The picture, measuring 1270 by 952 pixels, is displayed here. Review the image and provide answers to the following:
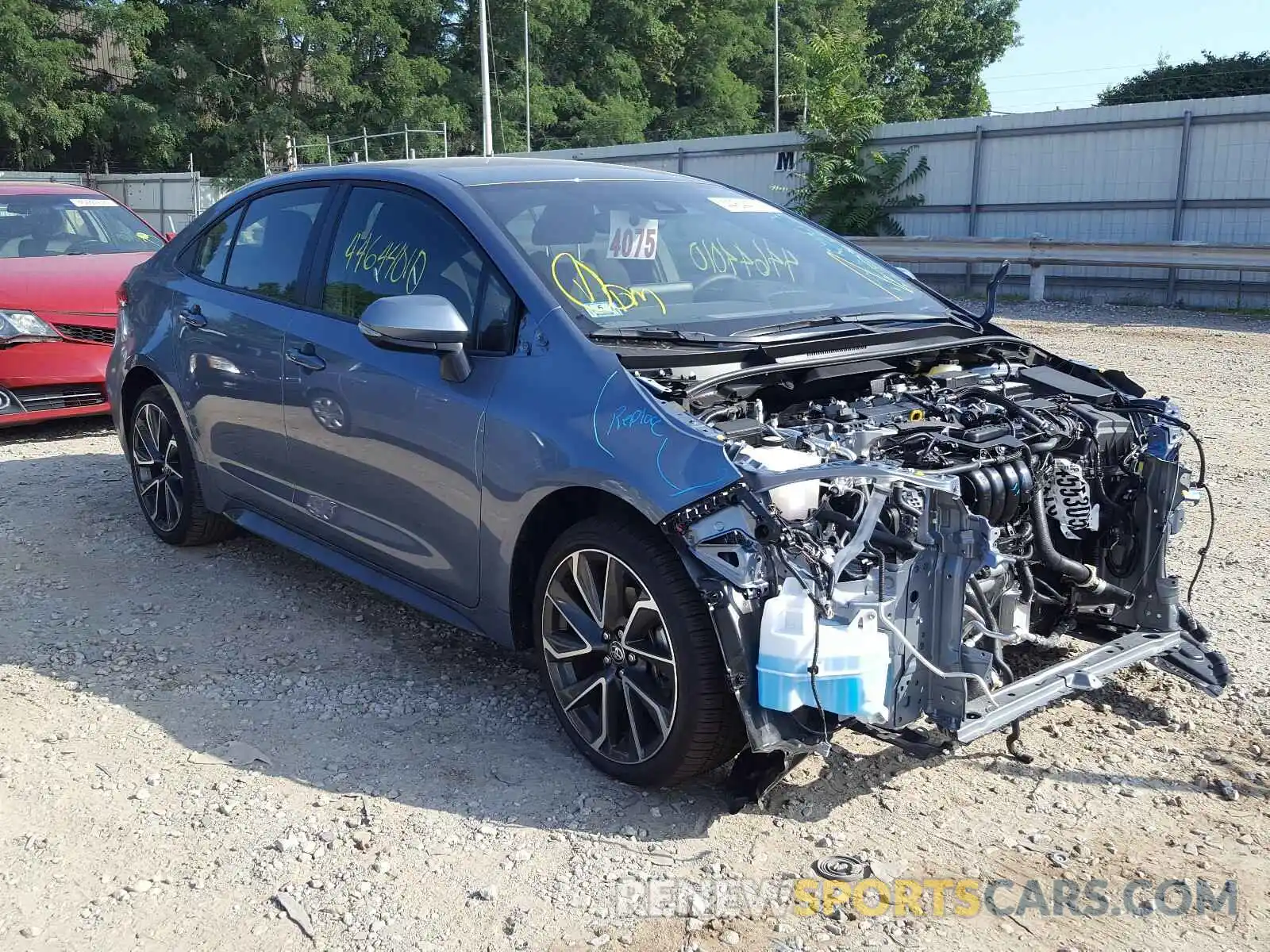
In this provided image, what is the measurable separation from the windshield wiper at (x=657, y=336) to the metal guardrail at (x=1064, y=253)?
11.8 meters

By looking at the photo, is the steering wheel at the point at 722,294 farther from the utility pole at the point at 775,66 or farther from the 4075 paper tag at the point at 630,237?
the utility pole at the point at 775,66

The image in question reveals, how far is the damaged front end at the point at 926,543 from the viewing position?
308 centimetres

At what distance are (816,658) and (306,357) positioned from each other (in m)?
2.46

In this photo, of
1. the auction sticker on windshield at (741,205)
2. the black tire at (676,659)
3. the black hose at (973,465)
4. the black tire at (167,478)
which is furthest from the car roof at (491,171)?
the black hose at (973,465)

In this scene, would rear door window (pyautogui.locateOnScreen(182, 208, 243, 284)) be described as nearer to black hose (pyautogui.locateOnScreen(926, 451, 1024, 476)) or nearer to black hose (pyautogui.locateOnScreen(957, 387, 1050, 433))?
black hose (pyautogui.locateOnScreen(957, 387, 1050, 433))

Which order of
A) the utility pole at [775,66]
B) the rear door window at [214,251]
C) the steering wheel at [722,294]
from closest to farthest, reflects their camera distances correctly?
the steering wheel at [722,294] → the rear door window at [214,251] → the utility pole at [775,66]

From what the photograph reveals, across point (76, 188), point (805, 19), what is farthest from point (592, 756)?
point (805, 19)

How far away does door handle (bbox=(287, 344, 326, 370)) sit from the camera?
14.6ft

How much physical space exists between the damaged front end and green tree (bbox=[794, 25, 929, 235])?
1547 centimetres

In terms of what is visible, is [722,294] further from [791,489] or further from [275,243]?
[275,243]

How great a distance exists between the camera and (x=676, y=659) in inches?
127

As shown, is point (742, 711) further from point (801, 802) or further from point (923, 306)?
point (923, 306)

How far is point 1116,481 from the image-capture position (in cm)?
398

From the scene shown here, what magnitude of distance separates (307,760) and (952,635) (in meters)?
2.02
